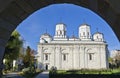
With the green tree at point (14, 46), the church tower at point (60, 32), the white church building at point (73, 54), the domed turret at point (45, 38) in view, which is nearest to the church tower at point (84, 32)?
the white church building at point (73, 54)

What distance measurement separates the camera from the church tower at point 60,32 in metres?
100

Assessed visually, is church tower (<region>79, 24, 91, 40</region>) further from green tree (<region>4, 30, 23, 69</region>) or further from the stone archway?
the stone archway

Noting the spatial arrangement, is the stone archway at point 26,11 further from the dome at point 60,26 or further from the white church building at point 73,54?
the dome at point 60,26

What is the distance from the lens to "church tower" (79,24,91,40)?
327ft

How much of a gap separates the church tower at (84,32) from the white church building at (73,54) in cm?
411

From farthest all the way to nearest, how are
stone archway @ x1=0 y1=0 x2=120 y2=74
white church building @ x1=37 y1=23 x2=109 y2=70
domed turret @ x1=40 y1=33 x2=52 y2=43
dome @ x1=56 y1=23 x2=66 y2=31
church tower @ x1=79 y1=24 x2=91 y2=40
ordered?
dome @ x1=56 y1=23 x2=66 y2=31 < church tower @ x1=79 y1=24 x2=91 y2=40 < domed turret @ x1=40 y1=33 x2=52 y2=43 < white church building @ x1=37 y1=23 x2=109 y2=70 < stone archway @ x1=0 y1=0 x2=120 y2=74

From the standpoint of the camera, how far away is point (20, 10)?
4.71 meters

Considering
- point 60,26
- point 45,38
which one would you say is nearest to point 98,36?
point 60,26

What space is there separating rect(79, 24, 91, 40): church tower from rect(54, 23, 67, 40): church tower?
21.1 ft

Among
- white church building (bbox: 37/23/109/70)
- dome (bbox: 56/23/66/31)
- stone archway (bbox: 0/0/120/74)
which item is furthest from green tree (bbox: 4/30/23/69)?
dome (bbox: 56/23/66/31)

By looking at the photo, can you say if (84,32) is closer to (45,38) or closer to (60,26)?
(60,26)

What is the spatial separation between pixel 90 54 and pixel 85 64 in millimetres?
4179

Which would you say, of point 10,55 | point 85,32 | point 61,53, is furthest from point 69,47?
point 10,55

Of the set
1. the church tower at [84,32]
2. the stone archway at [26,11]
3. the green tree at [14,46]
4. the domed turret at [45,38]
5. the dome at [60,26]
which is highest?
the dome at [60,26]
